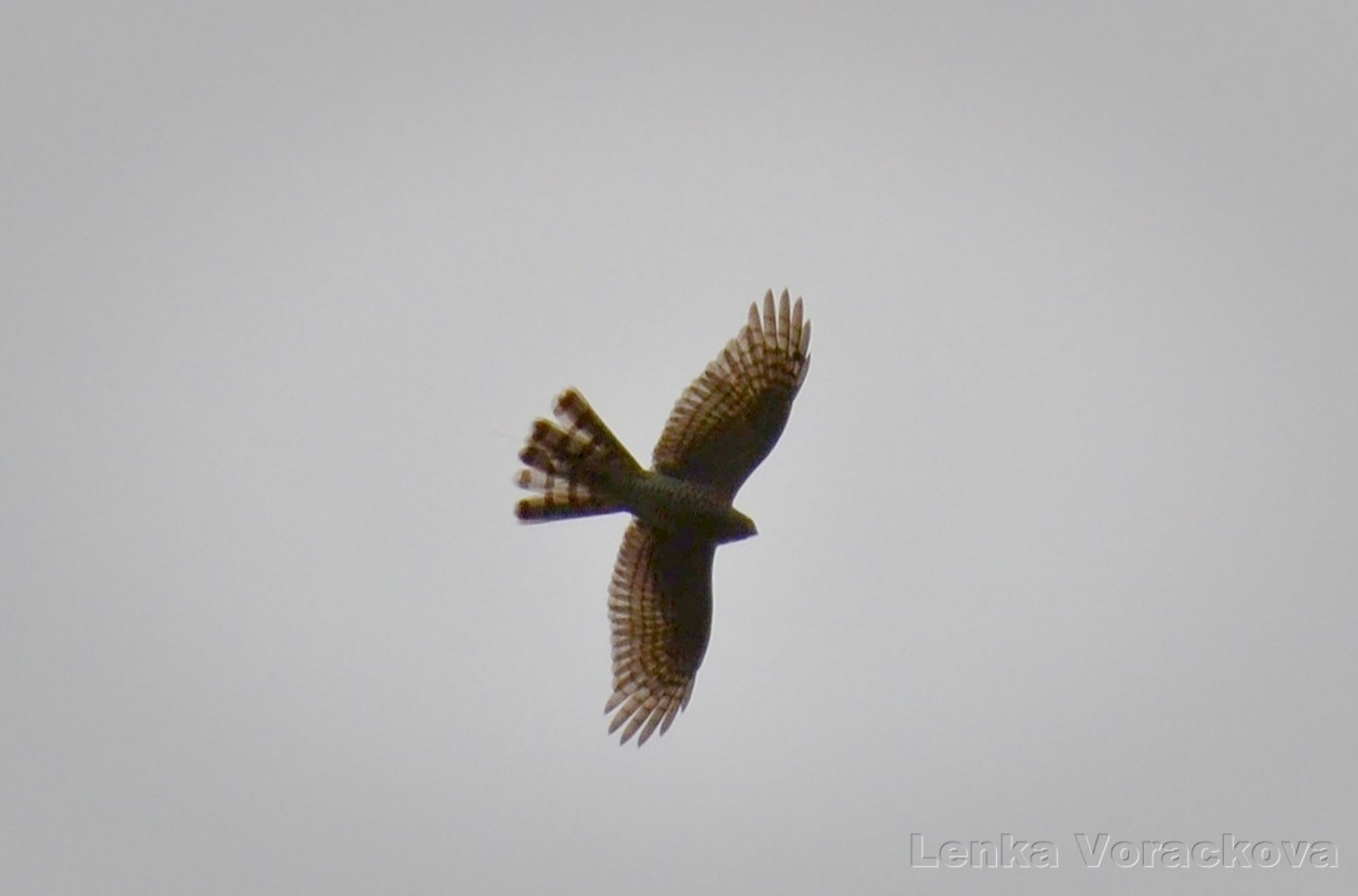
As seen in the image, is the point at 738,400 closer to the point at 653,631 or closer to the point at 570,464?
the point at 570,464

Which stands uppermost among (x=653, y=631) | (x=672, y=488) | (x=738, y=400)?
(x=738, y=400)

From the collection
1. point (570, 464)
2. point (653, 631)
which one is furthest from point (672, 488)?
point (653, 631)

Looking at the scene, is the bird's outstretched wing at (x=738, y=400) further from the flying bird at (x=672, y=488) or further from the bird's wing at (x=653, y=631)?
the bird's wing at (x=653, y=631)

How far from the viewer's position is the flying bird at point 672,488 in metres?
17.1

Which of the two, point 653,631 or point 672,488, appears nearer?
point 672,488

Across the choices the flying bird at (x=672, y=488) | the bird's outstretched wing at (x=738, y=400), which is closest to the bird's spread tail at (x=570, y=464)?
the flying bird at (x=672, y=488)

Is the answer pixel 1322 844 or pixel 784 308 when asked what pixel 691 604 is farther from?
pixel 1322 844

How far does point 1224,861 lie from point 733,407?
936 centimetres

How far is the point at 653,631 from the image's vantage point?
18422mm

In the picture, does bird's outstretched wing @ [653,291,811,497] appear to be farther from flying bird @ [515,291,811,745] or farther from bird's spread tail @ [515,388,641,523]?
bird's spread tail @ [515,388,641,523]

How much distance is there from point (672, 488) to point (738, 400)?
37.0 inches

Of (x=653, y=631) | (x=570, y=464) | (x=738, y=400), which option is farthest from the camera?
(x=653, y=631)

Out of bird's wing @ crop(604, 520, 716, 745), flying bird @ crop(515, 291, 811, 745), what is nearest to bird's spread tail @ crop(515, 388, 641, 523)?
flying bird @ crop(515, 291, 811, 745)

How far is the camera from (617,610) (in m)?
18.4
